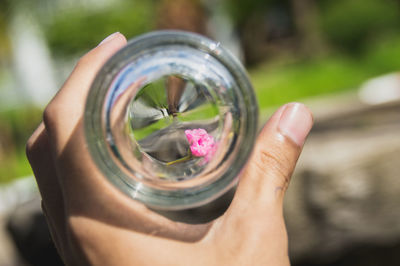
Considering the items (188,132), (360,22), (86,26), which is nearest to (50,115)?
(188,132)

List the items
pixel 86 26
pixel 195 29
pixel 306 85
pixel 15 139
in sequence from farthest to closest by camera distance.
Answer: pixel 86 26 → pixel 306 85 → pixel 15 139 → pixel 195 29

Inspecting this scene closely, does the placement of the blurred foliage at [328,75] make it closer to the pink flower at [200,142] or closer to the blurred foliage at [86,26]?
the blurred foliage at [86,26]

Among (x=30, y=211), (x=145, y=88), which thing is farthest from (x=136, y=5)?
(x=145, y=88)

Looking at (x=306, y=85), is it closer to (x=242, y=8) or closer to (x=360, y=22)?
(x=360, y=22)

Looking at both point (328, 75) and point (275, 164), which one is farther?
point (328, 75)

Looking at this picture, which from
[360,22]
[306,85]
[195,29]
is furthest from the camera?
[360,22]

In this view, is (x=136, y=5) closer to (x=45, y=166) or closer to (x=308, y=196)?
(x=308, y=196)

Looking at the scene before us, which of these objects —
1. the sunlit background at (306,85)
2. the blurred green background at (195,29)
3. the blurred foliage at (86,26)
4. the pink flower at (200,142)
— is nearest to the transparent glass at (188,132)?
the pink flower at (200,142)

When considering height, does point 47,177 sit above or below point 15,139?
above

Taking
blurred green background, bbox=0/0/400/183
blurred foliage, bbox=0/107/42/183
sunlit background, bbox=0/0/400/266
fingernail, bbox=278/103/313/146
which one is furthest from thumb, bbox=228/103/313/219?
blurred green background, bbox=0/0/400/183
